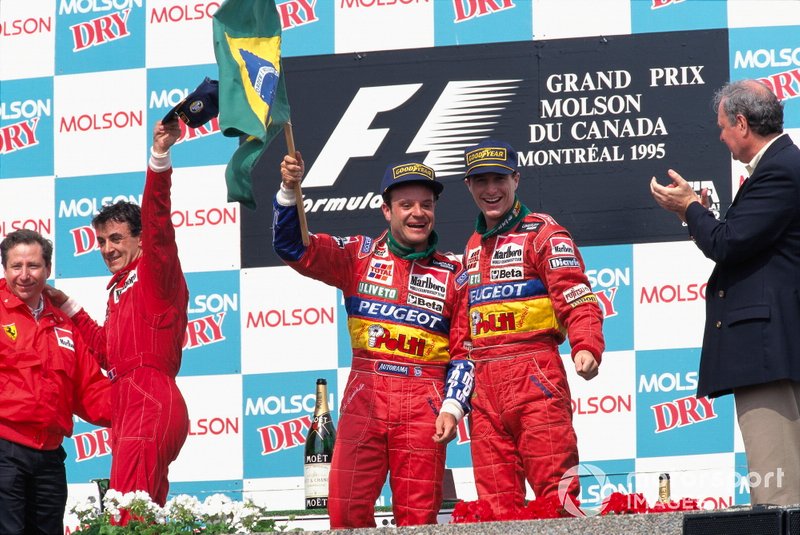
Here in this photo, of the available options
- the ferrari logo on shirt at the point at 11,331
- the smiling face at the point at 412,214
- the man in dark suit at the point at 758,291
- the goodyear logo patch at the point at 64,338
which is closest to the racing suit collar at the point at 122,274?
the goodyear logo patch at the point at 64,338

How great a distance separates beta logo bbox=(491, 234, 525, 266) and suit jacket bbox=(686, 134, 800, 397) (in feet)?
2.63

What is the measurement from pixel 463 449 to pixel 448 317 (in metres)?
1.61

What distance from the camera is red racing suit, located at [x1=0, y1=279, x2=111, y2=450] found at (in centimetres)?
494

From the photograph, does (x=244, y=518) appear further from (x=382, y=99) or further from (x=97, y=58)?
(x=97, y=58)

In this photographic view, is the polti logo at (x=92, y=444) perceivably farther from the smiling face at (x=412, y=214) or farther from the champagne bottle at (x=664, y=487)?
the champagne bottle at (x=664, y=487)

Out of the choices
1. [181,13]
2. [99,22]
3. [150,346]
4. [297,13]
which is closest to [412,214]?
[150,346]

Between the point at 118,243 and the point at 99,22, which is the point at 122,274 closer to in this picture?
the point at 118,243

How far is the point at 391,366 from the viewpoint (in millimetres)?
4875

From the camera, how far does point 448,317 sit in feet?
16.4

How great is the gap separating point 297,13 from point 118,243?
2132 millimetres

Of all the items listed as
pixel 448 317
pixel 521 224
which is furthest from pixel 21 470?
pixel 521 224

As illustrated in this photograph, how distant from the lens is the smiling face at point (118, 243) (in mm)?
5219

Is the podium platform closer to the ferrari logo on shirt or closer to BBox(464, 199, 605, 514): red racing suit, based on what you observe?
BBox(464, 199, 605, 514): red racing suit

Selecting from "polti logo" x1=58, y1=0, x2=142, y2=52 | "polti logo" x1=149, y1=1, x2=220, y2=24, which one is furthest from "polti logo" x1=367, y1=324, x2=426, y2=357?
"polti logo" x1=58, y1=0, x2=142, y2=52
